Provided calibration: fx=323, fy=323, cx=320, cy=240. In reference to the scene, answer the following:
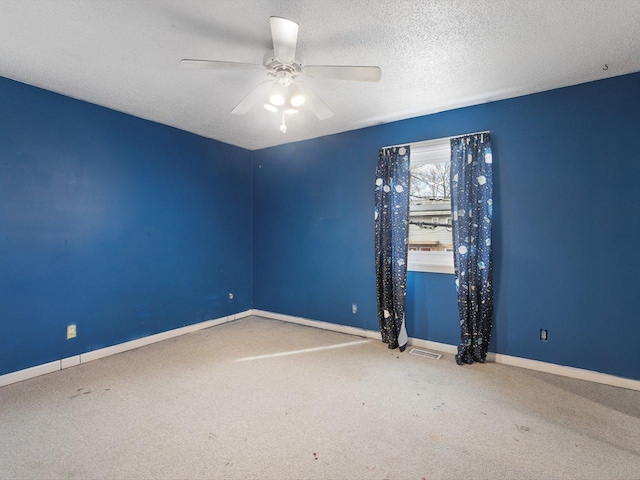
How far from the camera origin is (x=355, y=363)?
3004mm

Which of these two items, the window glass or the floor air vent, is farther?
the window glass

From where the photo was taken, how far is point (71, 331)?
2.95 meters

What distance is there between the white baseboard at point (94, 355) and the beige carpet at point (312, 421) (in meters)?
0.09

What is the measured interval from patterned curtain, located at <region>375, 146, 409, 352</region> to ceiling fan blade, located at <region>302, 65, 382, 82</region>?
5.17ft

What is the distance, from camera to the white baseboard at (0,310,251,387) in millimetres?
2625

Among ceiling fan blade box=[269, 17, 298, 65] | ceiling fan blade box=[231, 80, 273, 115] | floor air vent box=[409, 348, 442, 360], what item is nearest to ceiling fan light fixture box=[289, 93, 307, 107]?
ceiling fan blade box=[231, 80, 273, 115]

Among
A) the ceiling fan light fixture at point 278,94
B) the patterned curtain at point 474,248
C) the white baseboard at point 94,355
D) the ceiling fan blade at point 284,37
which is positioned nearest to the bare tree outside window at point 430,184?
the patterned curtain at point 474,248

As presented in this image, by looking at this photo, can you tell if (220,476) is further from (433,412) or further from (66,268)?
(66,268)

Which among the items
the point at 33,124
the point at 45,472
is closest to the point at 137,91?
the point at 33,124

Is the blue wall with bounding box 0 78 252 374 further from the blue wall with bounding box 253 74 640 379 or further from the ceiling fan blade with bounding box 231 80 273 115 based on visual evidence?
the blue wall with bounding box 253 74 640 379

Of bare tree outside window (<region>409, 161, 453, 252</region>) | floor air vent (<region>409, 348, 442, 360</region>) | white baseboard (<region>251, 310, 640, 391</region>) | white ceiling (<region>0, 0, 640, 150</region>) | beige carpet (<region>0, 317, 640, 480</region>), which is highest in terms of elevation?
white ceiling (<region>0, 0, 640, 150</region>)

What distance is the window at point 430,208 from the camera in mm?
3328

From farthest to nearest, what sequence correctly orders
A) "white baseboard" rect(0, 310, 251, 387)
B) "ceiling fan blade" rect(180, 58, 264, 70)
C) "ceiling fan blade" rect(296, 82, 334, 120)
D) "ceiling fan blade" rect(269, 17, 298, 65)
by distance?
"white baseboard" rect(0, 310, 251, 387), "ceiling fan blade" rect(296, 82, 334, 120), "ceiling fan blade" rect(180, 58, 264, 70), "ceiling fan blade" rect(269, 17, 298, 65)

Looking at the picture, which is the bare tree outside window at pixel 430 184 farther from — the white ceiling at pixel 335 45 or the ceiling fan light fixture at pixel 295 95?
the ceiling fan light fixture at pixel 295 95
